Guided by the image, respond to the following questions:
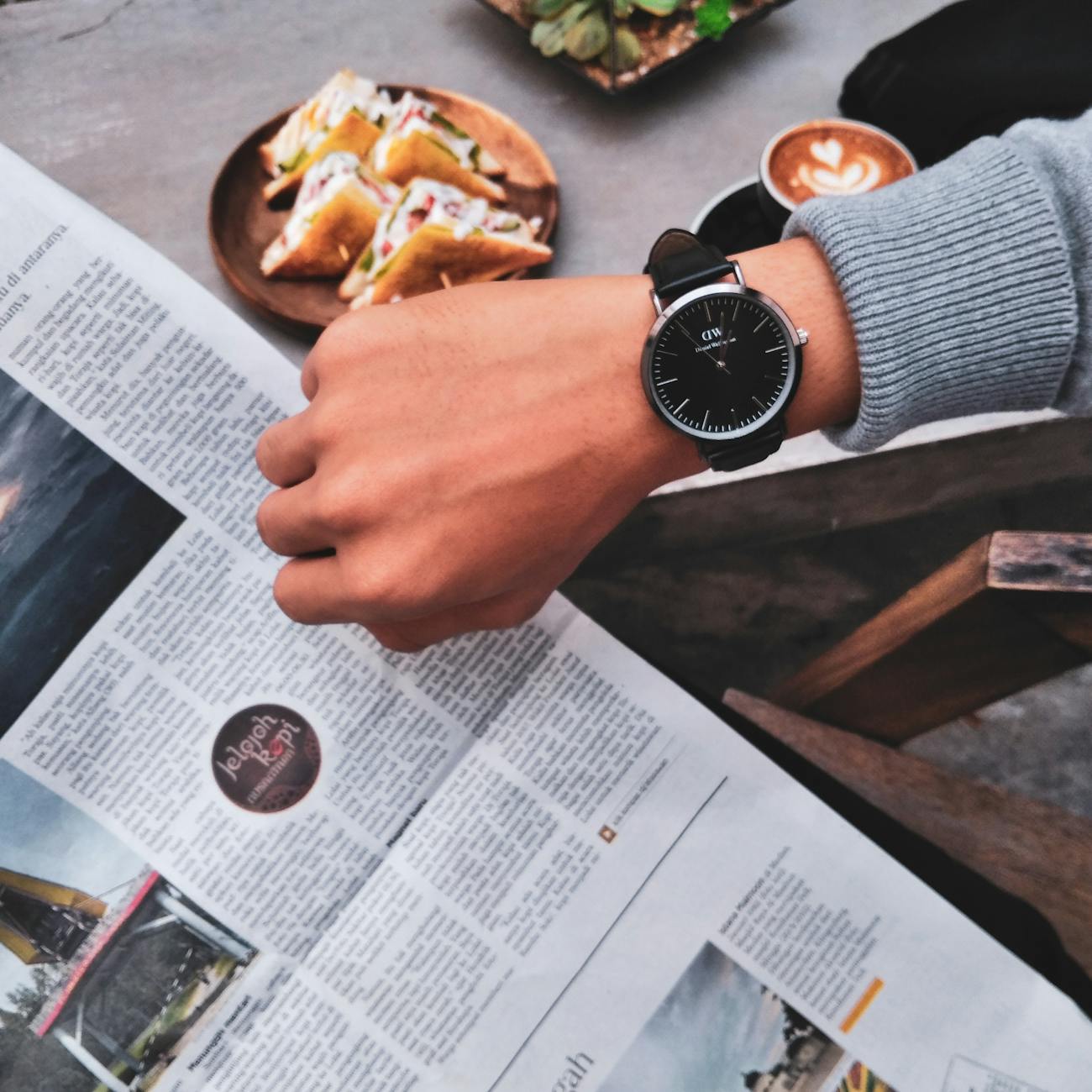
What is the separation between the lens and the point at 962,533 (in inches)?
30.6

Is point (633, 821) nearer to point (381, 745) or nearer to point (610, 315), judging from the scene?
point (381, 745)

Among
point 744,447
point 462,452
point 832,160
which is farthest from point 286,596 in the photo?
point 832,160

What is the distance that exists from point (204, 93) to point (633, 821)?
2.30 ft

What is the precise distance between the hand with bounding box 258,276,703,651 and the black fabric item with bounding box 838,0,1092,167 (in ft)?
1.23

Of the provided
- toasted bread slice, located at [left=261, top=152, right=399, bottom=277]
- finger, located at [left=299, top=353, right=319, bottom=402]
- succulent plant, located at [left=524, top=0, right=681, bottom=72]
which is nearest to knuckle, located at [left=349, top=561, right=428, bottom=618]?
finger, located at [left=299, top=353, right=319, bottom=402]

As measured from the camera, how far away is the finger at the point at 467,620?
17.8 inches

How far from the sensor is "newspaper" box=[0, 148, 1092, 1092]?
500mm

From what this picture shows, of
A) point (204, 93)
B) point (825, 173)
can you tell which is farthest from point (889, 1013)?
point (204, 93)

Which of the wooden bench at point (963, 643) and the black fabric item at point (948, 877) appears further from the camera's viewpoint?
the black fabric item at point (948, 877)

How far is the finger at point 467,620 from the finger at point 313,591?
24 millimetres

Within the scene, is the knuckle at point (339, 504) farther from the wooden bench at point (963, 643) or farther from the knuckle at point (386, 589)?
the wooden bench at point (963, 643)

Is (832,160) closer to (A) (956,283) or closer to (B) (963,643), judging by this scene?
(A) (956,283)

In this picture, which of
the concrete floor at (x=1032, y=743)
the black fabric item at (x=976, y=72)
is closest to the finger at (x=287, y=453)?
the black fabric item at (x=976, y=72)

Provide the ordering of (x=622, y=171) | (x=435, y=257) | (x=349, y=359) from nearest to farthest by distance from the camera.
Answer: (x=349, y=359)
(x=435, y=257)
(x=622, y=171)
